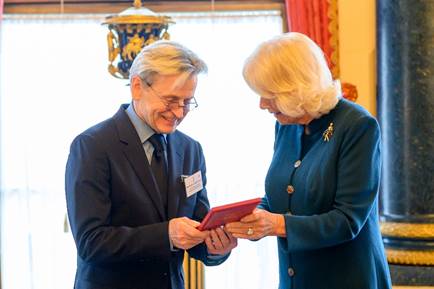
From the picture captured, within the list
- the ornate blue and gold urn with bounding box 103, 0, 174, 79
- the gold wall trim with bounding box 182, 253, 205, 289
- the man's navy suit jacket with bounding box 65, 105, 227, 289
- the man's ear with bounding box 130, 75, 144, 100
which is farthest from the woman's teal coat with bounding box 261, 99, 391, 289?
the gold wall trim with bounding box 182, 253, 205, 289

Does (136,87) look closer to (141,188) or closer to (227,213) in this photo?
(141,188)

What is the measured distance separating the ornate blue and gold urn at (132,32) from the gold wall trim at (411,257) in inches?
65.7

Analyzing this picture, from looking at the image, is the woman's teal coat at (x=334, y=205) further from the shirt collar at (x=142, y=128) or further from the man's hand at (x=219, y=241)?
the shirt collar at (x=142, y=128)

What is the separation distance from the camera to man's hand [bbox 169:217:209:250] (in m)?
2.19

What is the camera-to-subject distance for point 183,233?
219cm

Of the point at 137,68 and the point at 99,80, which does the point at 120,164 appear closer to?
the point at 137,68

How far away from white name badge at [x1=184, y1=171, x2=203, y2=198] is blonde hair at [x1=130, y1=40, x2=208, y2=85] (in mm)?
323

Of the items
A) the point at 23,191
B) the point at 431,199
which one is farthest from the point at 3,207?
the point at 431,199

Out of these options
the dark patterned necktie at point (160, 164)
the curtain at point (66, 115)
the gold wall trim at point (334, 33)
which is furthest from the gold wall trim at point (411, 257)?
the dark patterned necktie at point (160, 164)

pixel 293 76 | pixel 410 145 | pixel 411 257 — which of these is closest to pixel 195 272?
pixel 411 257

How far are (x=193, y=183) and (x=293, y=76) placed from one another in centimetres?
46

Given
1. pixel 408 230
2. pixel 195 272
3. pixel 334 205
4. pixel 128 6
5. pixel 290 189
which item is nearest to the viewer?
pixel 334 205

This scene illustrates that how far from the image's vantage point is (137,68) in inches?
89.0

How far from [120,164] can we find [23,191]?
8.30ft
